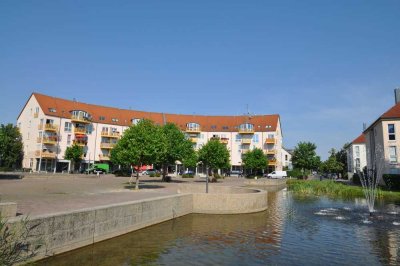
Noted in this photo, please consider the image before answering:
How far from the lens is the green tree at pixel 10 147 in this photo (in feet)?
197

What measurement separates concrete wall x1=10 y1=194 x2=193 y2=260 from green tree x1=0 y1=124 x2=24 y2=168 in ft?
179

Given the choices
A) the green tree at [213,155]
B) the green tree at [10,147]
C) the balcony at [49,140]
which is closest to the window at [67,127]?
the balcony at [49,140]

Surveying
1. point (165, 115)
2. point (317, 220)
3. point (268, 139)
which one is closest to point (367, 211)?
point (317, 220)

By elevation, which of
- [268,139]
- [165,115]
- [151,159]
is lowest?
[151,159]

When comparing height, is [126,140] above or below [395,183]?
above

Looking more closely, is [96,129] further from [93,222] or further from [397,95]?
[93,222]

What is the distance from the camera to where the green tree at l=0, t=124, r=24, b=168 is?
60000 mm

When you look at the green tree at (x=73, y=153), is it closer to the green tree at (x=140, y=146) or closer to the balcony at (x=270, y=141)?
the green tree at (x=140, y=146)

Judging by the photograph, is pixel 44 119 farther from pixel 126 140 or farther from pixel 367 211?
pixel 367 211

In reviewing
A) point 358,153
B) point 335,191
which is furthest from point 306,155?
point 335,191

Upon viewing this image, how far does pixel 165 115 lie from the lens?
8569cm

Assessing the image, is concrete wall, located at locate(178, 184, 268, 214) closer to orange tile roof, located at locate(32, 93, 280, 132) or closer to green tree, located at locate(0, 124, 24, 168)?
green tree, located at locate(0, 124, 24, 168)

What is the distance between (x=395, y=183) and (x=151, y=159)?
27702 mm

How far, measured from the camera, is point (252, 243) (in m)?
12.4
